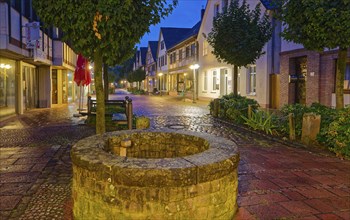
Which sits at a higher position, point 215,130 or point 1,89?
point 1,89

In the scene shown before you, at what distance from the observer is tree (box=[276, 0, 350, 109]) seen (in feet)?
26.9

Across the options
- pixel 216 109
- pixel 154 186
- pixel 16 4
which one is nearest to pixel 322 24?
pixel 154 186

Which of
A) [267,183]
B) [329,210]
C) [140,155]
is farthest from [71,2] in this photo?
[329,210]

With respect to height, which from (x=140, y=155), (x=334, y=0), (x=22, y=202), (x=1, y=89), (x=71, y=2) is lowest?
(x=22, y=202)

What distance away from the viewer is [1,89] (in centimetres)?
1488

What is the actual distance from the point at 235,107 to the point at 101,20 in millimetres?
9191

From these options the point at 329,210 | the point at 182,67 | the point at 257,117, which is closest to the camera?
the point at 329,210

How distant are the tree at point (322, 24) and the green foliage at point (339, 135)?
4.94 ft

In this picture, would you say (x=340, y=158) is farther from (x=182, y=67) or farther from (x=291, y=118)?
(x=182, y=67)

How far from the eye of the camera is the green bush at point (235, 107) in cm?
1312

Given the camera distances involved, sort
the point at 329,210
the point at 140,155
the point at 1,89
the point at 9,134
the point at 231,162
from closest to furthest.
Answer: the point at 231,162 → the point at 329,210 → the point at 140,155 → the point at 9,134 → the point at 1,89

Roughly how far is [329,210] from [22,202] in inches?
160

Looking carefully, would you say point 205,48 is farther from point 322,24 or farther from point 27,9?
point 322,24

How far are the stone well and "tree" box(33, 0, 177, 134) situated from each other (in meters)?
2.22
